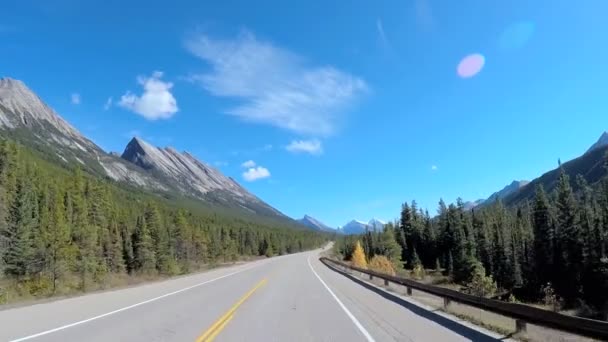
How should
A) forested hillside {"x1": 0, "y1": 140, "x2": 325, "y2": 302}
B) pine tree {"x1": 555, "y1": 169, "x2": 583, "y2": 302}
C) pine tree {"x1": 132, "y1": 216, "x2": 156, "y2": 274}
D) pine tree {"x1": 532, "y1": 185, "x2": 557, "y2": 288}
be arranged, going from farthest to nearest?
pine tree {"x1": 132, "y1": 216, "x2": 156, "y2": 274} → pine tree {"x1": 532, "y1": 185, "x2": 557, "y2": 288} → pine tree {"x1": 555, "y1": 169, "x2": 583, "y2": 302} → forested hillside {"x1": 0, "y1": 140, "x2": 325, "y2": 302}

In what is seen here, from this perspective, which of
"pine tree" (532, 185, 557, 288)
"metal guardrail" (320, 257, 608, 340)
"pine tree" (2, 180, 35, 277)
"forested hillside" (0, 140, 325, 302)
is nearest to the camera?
"metal guardrail" (320, 257, 608, 340)

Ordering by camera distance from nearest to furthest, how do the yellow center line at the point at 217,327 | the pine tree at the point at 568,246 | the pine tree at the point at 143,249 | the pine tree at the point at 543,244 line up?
1. the yellow center line at the point at 217,327
2. the pine tree at the point at 568,246
3. the pine tree at the point at 543,244
4. the pine tree at the point at 143,249

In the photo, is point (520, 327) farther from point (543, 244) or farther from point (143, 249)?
point (143, 249)

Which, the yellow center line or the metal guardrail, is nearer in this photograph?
the metal guardrail

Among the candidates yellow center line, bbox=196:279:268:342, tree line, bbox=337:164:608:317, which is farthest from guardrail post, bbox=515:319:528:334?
tree line, bbox=337:164:608:317

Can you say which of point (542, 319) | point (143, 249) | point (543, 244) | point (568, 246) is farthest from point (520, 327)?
point (143, 249)

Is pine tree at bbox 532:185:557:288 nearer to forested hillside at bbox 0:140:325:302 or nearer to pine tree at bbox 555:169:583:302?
pine tree at bbox 555:169:583:302

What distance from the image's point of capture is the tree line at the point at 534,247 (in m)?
53.2

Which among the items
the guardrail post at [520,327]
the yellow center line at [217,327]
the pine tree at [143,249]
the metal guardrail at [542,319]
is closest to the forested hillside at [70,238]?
the pine tree at [143,249]

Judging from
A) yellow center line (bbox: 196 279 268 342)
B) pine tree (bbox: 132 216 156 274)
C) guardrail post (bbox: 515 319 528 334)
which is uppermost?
pine tree (bbox: 132 216 156 274)

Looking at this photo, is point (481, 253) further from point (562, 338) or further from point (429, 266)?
point (562, 338)

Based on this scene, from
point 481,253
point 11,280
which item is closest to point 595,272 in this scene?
point 481,253

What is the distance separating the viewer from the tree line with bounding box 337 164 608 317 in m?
53.2

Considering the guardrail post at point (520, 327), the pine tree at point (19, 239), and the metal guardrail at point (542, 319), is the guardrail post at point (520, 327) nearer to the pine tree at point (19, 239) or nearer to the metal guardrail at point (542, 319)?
the metal guardrail at point (542, 319)
